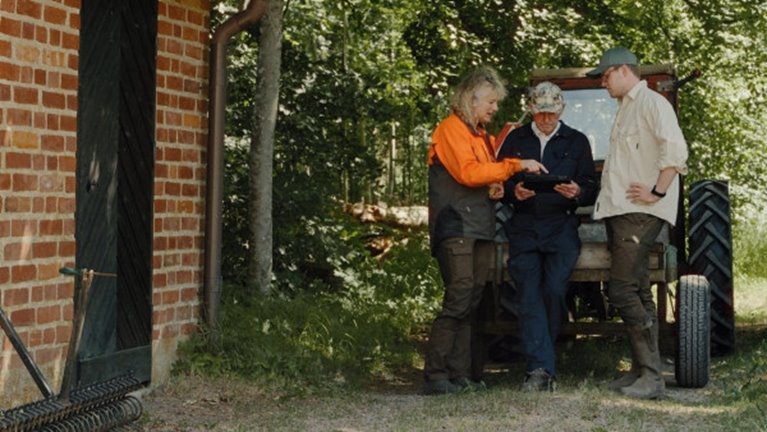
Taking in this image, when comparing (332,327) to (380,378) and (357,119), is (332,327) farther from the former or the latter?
(357,119)

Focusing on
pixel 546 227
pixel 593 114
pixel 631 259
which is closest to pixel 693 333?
pixel 631 259

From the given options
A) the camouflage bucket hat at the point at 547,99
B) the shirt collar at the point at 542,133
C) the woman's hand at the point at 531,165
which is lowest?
the woman's hand at the point at 531,165

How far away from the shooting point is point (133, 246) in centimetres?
820

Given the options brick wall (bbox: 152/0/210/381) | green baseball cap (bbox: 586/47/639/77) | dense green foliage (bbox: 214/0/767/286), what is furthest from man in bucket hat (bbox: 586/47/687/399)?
dense green foliage (bbox: 214/0/767/286)

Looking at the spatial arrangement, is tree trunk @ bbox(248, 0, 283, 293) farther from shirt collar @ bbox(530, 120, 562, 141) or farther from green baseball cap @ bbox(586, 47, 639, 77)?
green baseball cap @ bbox(586, 47, 639, 77)

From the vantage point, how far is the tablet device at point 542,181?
339 inches

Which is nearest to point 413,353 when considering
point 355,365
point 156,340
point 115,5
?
point 355,365

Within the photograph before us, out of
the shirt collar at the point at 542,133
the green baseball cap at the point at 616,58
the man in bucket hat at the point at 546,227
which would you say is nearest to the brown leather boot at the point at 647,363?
the man in bucket hat at the point at 546,227

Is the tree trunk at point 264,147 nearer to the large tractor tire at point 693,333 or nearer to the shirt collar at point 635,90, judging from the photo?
the shirt collar at point 635,90

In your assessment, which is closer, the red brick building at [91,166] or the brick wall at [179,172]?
the red brick building at [91,166]

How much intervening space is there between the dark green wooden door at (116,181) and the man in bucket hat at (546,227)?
2.36 metres

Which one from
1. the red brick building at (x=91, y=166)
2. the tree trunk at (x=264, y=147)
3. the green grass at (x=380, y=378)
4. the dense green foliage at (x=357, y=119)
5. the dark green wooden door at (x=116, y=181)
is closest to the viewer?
the red brick building at (x=91, y=166)

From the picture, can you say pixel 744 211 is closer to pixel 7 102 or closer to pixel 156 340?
pixel 156 340

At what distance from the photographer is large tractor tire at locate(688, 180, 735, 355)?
33.0ft
